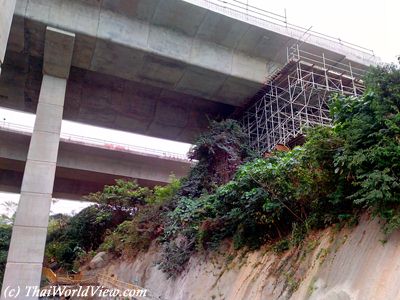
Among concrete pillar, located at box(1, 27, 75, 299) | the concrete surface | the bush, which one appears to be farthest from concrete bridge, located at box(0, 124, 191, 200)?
the bush

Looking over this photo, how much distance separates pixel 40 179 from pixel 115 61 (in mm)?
5275

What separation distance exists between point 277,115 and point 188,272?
333 inches

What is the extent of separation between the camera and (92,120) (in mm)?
17750

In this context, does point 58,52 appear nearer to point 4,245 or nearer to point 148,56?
point 148,56

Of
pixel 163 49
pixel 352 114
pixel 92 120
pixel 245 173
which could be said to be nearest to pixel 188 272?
pixel 245 173

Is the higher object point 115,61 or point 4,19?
point 115,61

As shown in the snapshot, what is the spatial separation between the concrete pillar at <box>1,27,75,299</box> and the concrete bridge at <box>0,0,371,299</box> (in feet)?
0.10

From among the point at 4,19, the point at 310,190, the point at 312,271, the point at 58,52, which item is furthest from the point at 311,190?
the point at 58,52

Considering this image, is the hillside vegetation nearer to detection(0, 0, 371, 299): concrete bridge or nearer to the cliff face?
the cliff face

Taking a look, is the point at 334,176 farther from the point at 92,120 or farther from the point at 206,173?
the point at 92,120

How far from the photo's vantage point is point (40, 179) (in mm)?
11656

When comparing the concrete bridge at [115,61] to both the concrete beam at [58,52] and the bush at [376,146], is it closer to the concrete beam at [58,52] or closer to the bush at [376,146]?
the concrete beam at [58,52]

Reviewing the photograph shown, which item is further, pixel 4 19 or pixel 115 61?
pixel 115 61

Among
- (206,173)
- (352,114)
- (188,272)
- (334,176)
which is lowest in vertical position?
(188,272)
